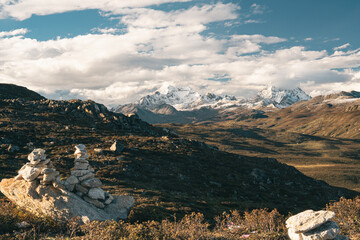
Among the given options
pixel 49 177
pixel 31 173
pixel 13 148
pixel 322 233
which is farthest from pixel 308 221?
pixel 13 148

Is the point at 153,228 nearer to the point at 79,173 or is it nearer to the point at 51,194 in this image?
the point at 51,194

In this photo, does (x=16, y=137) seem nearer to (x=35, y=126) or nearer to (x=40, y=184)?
(x=35, y=126)

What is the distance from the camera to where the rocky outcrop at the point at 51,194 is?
18.4 m

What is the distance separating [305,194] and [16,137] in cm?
8380

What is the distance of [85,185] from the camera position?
72.5ft

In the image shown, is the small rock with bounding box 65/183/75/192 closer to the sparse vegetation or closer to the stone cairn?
the stone cairn

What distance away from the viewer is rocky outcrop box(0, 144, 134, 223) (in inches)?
725

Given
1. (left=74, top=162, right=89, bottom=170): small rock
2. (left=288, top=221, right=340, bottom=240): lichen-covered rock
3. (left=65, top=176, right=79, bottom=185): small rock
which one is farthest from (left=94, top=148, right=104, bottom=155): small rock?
(left=288, top=221, right=340, bottom=240): lichen-covered rock

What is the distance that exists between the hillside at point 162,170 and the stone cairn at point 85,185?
4.78 metres

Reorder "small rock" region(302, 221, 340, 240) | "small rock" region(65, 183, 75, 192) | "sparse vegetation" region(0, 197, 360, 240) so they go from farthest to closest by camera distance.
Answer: "small rock" region(65, 183, 75, 192) → "sparse vegetation" region(0, 197, 360, 240) → "small rock" region(302, 221, 340, 240)

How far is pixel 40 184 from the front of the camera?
19469 mm

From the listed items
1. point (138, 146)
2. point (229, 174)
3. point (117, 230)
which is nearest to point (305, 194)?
point (229, 174)

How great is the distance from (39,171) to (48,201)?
2.76 metres

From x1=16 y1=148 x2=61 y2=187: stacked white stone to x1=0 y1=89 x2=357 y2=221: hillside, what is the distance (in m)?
9.64
